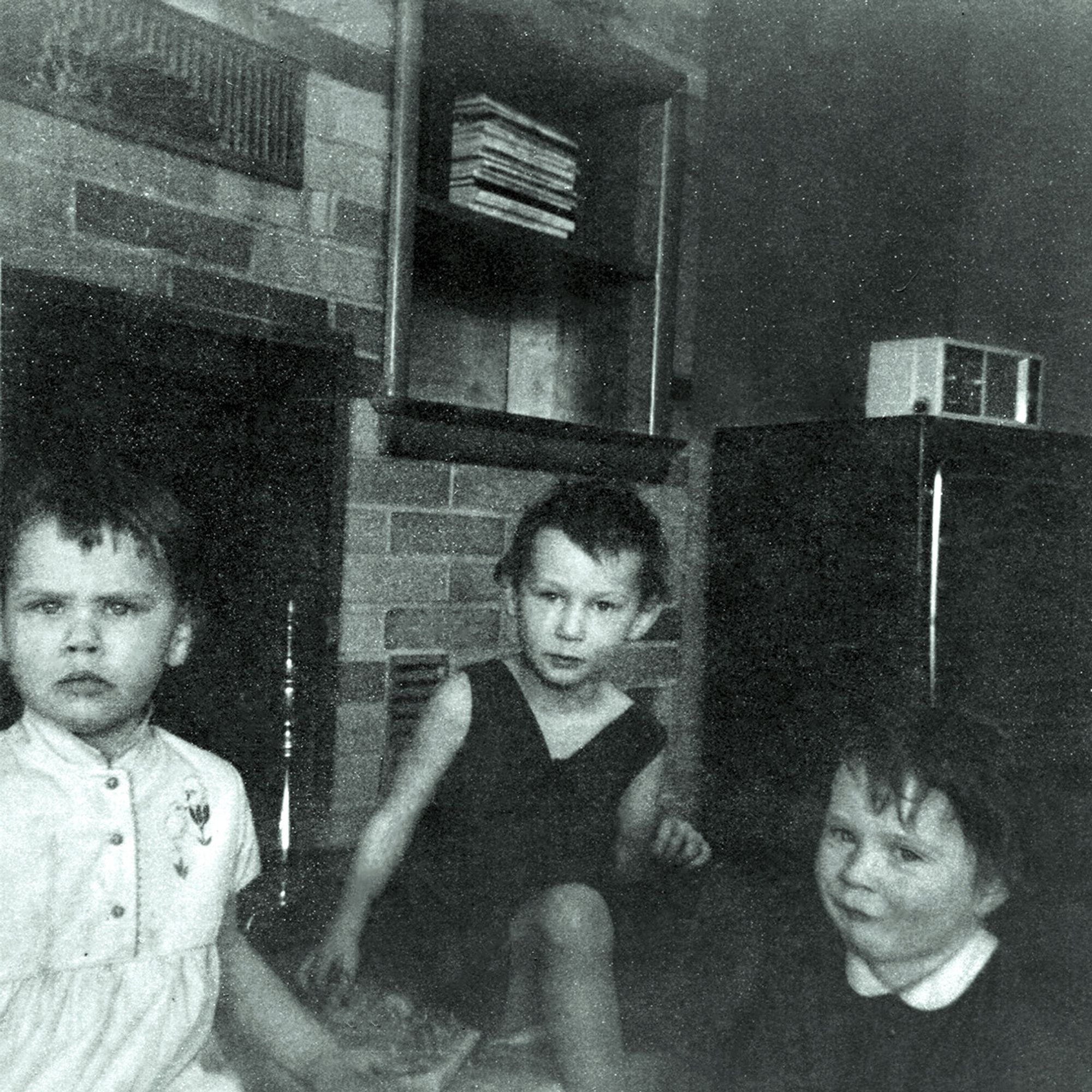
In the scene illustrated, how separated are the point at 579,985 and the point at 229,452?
0.49 metres

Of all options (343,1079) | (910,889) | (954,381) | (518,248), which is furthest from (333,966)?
(954,381)

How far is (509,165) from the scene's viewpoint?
1.13 meters

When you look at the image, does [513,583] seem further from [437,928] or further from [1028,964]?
[1028,964]

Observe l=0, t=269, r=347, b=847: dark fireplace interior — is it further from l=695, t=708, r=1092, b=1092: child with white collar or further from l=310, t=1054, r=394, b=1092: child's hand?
l=695, t=708, r=1092, b=1092: child with white collar

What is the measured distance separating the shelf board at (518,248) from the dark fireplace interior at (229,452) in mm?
169

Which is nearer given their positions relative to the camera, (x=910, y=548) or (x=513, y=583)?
(x=513, y=583)

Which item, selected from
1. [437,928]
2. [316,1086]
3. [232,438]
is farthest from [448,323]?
[316,1086]

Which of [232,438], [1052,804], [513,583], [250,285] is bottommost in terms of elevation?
[1052,804]

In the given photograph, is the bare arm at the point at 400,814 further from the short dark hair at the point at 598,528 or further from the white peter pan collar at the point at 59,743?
the white peter pan collar at the point at 59,743

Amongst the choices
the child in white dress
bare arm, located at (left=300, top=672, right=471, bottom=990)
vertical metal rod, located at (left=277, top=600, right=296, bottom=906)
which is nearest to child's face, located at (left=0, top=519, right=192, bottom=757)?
the child in white dress

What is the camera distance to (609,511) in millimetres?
954

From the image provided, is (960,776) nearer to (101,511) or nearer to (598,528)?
(598,528)

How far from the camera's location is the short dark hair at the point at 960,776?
0.81m

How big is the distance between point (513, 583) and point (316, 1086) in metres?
0.39
